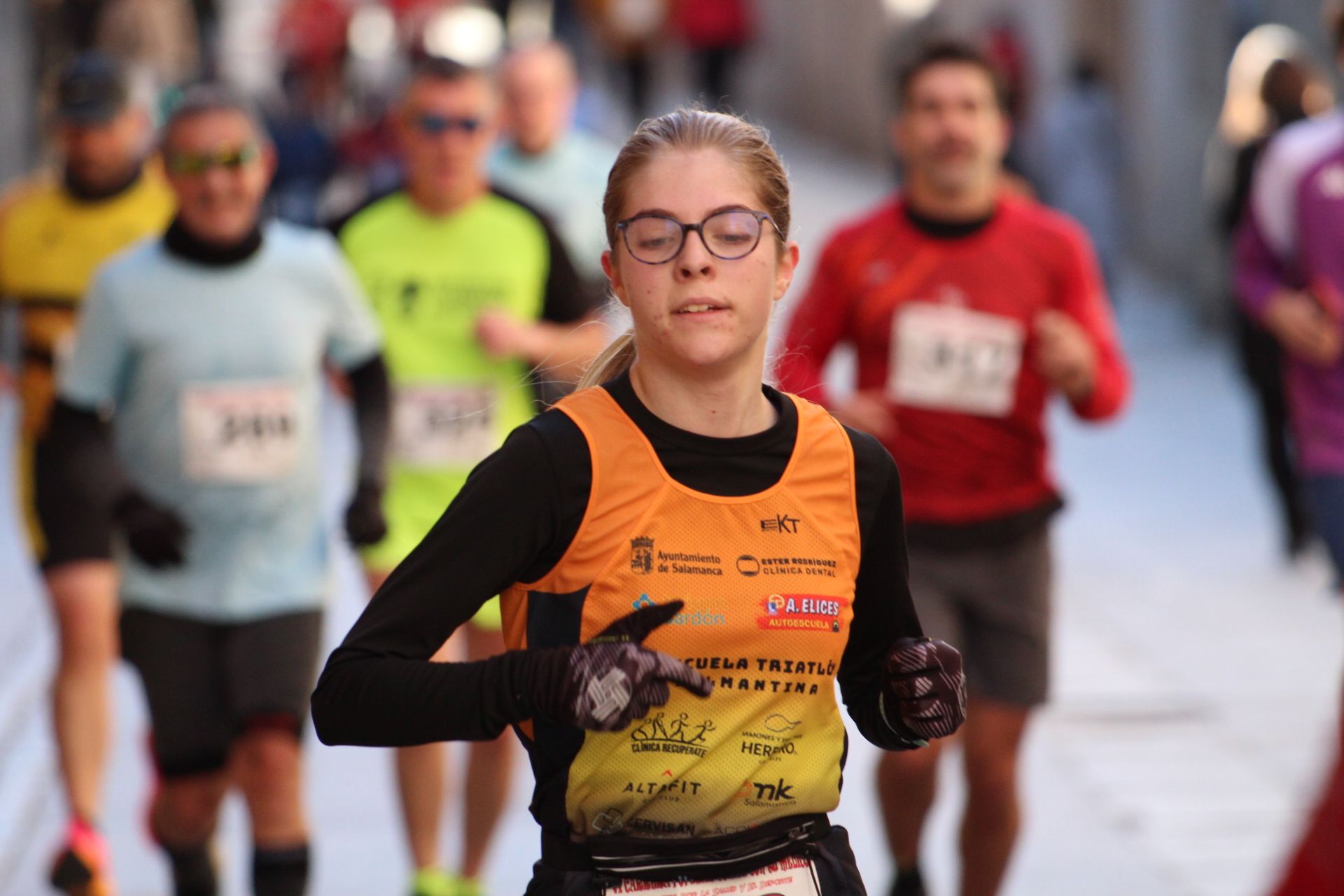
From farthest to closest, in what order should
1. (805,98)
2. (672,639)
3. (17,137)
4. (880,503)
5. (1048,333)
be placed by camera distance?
(805,98) → (17,137) → (1048,333) → (880,503) → (672,639)

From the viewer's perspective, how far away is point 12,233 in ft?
19.5

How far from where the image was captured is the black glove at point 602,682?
93.0 inches

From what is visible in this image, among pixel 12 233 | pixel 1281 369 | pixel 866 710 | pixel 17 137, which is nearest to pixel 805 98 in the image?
pixel 17 137

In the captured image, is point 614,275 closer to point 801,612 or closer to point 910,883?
point 801,612

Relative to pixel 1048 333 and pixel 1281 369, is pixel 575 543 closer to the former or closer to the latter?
pixel 1048 333

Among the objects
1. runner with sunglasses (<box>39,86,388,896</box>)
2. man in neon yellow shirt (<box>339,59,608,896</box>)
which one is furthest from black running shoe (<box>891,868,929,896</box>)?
runner with sunglasses (<box>39,86,388,896</box>)

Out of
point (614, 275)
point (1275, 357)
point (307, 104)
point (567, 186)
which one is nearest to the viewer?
point (614, 275)

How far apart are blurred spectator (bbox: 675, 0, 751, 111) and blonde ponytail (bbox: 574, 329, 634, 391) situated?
15.8 meters

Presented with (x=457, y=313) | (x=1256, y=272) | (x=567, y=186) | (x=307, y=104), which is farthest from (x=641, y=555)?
(x=307, y=104)

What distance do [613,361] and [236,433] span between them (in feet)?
6.21

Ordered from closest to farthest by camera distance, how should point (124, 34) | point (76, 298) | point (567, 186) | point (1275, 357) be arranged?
1. point (76, 298)
2. point (567, 186)
3. point (1275, 357)
4. point (124, 34)

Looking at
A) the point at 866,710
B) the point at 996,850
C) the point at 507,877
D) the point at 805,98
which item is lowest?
the point at 507,877

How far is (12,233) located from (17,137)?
1062 cm

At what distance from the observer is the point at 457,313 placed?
548cm
